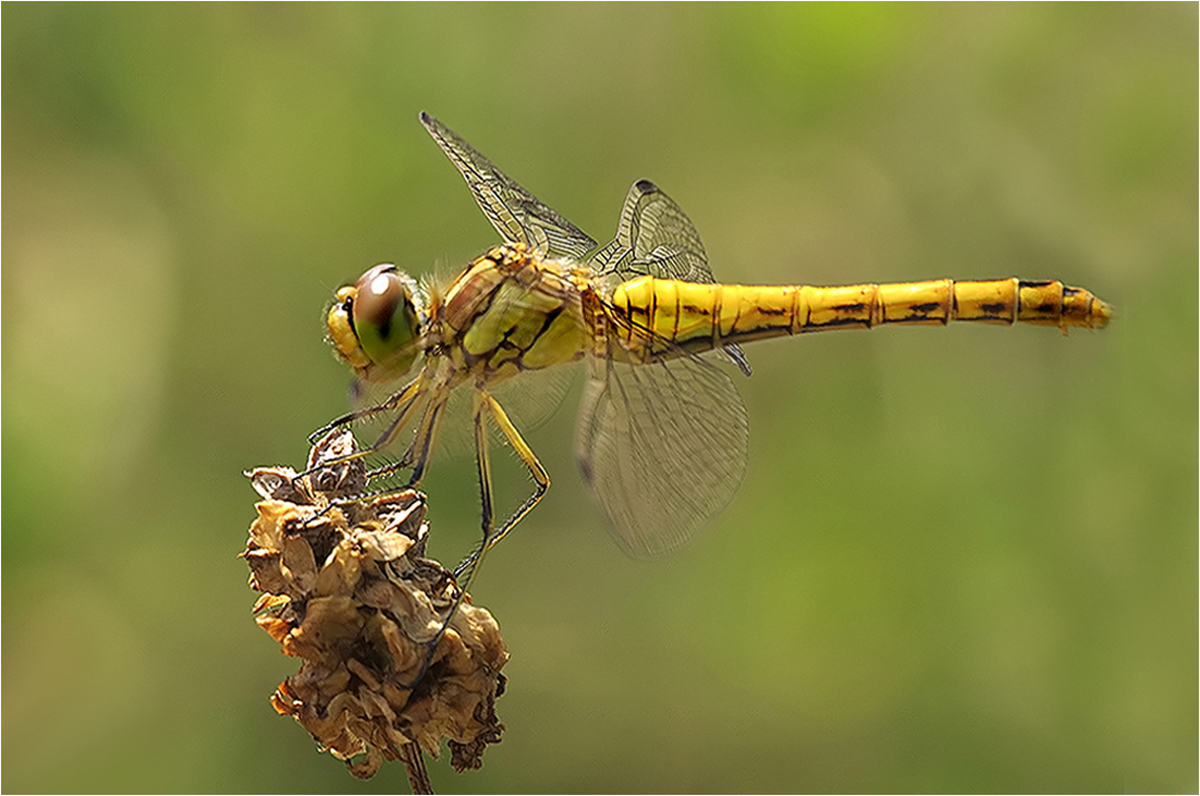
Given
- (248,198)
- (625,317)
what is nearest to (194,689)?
(248,198)

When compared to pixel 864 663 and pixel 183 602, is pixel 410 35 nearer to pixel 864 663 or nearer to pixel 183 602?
pixel 183 602

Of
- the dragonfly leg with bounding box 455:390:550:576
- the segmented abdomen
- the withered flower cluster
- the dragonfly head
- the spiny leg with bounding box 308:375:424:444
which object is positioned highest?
the segmented abdomen

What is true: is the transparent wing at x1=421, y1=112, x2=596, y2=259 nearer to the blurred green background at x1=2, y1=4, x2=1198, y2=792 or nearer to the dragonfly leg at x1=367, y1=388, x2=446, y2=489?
the dragonfly leg at x1=367, y1=388, x2=446, y2=489

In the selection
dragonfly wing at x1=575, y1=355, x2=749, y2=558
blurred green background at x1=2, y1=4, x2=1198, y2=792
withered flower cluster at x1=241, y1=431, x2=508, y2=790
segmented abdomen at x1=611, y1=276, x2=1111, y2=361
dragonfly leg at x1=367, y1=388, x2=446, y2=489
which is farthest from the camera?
blurred green background at x1=2, y1=4, x2=1198, y2=792

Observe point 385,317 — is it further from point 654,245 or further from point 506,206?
point 654,245

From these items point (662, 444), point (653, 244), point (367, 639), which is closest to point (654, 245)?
point (653, 244)

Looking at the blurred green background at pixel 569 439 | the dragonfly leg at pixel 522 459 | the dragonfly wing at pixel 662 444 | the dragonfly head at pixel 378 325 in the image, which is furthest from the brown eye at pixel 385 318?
the blurred green background at pixel 569 439

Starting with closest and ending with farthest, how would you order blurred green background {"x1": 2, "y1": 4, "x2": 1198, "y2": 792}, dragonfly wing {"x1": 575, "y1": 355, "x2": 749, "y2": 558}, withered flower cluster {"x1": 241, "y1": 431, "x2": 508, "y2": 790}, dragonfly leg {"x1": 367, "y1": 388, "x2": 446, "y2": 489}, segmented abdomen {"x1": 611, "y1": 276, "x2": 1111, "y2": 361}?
withered flower cluster {"x1": 241, "y1": 431, "x2": 508, "y2": 790} → dragonfly leg {"x1": 367, "y1": 388, "x2": 446, "y2": 489} → dragonfly wing {"x1": 575, "y1": 355, "x2": 749, "y2": 558} → segmented abdomen {"x1": 611, "y1": 276, "x2": 1111, "y2": 361} → blurred green background {"x1": 2, "y1": 4, "x2": 1198, "y2": 792}

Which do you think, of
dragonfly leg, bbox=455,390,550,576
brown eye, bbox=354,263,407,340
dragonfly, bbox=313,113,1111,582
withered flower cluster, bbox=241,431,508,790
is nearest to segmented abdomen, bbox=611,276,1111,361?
dragonfly, bbox=313,113,1111,582
